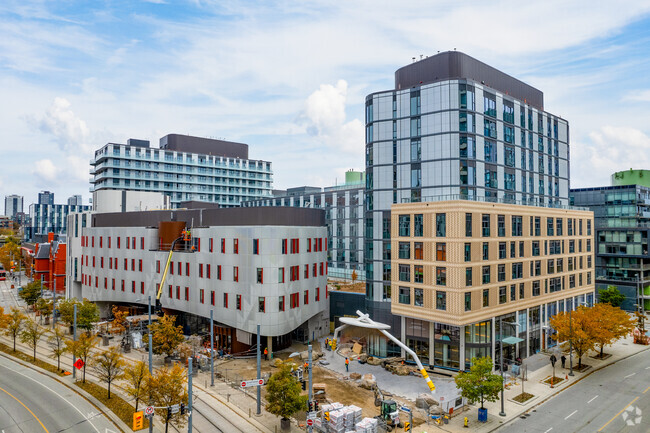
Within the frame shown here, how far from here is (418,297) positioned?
5162cm

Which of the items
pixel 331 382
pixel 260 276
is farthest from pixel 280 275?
pixel 331 382

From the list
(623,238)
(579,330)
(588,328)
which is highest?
(623,238)

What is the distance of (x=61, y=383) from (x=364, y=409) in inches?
1295

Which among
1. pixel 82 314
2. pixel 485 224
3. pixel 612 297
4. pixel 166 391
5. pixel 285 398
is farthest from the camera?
pixel 612 297

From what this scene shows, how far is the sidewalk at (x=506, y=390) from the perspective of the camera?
36625 millimetres

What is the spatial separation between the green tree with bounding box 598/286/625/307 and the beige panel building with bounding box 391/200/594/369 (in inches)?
1233

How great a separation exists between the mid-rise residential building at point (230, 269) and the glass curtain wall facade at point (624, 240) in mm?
67273

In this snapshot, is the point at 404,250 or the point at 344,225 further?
the point at 344,225

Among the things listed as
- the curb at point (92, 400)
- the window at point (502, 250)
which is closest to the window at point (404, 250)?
the window at point (502, 250)

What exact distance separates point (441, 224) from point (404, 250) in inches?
243

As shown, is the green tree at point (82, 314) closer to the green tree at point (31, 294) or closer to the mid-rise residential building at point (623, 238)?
the green tree at point (31, 294)

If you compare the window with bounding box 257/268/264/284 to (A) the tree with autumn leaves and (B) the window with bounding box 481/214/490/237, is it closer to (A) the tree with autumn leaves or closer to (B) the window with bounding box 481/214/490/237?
(B) the window with bounding box 481/214/490/237

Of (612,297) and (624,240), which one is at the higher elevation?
(624,240)

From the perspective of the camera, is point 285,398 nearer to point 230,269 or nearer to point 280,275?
point 280,275
